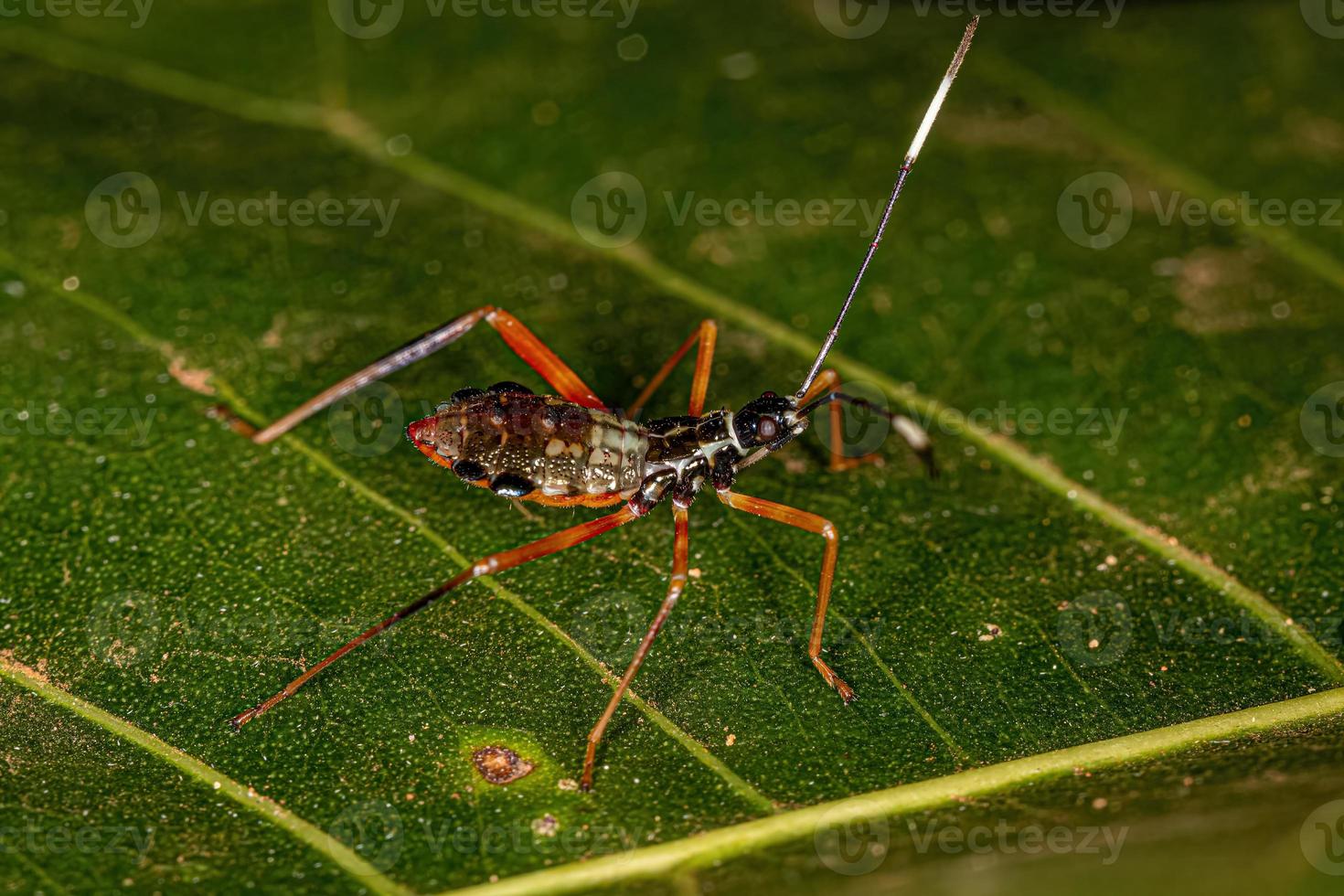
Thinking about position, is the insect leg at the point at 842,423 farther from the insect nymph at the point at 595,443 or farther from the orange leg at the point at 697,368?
the orange leg at the point at 697,368

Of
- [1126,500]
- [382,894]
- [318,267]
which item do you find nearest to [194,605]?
[382,894]

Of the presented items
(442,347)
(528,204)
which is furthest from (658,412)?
(528,204)

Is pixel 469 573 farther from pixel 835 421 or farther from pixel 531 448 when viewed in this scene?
pixel 835 421

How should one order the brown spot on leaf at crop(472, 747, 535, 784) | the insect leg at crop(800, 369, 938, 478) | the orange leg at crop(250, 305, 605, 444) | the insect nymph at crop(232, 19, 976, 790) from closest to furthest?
the brown spot on leaf at crop(472, 747, 535, 784)
the insect nymph at crop(232, 19, 976, 790)
the orange leg at crop(250, 305, 605, 444)
the insect leg at crop(800, 369, 938, 478)

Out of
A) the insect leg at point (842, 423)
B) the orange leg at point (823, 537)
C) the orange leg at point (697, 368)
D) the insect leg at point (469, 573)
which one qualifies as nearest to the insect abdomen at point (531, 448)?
the insect leg at point (469, 573)

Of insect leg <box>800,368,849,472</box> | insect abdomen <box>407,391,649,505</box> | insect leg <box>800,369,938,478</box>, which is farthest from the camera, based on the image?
insect leg <box>800,368,849,472</box>

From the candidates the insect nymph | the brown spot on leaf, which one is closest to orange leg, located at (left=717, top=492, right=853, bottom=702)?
the insect nymph

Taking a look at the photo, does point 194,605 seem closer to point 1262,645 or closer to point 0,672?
point 0,672

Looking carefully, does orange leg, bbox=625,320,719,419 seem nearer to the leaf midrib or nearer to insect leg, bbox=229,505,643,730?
the leaf midrib
